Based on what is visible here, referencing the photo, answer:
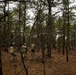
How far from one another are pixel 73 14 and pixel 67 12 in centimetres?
165

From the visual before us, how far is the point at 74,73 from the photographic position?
571 inches

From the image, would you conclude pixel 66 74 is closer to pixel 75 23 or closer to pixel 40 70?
pixel 40 70

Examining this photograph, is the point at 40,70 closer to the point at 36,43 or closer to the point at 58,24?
the point at 36,43

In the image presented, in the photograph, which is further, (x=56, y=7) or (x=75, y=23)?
(x=75, y=23)

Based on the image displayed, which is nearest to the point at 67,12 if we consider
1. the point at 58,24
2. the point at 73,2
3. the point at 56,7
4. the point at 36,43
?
the point at 73,2

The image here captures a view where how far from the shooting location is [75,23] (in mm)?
28656

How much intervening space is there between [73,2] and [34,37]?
16.6m

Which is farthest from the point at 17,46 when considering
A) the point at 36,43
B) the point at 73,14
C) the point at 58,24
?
the point at 58,24

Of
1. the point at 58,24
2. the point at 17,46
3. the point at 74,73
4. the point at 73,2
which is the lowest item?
the point at 74,73

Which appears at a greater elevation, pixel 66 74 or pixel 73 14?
pixel 73 14

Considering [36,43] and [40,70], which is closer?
[36,43]

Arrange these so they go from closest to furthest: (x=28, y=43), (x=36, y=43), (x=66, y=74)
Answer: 1. (x=28, y=43)
2. (x=36, y=43)
3. (x=66, y=74)

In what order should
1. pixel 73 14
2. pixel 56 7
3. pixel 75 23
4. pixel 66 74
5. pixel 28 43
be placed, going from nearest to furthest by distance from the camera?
pixel 28 43 → pixel 66 74 → pixel 56 7 → pixel 73 14 → pixel 75 23

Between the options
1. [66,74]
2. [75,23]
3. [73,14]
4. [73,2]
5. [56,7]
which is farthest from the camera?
[75,23]
